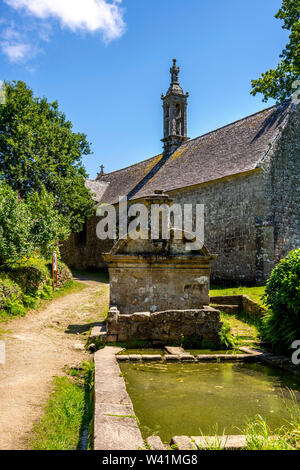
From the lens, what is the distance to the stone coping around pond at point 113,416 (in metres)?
2.82

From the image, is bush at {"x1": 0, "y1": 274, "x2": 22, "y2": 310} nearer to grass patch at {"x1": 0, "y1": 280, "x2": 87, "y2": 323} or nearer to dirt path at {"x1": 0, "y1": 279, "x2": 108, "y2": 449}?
grass patch at {"x1": 0, "y1": 280, "x2": 87, "y2": 323}

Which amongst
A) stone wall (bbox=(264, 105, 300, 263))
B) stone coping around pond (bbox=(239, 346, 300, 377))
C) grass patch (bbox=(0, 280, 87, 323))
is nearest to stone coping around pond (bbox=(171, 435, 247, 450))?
stone coping around pond (bbox=(239, 346, 300, 377))

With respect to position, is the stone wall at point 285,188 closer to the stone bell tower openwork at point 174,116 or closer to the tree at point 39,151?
the stone bell tower openwork at point 174,116

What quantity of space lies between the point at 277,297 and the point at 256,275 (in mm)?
7754

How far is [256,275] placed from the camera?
14.5m

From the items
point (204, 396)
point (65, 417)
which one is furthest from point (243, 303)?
point (65, 417)

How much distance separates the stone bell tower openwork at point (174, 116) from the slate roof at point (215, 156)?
3.58 ft

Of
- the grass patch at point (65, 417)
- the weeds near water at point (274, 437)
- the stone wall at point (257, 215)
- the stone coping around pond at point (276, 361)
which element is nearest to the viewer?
the weeds near water at point (274, 437)

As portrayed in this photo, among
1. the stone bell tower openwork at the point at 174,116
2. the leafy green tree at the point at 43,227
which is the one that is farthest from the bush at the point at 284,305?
the stone bell tower openwork at the point at 174,116

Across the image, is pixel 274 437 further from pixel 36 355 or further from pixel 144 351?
pixel 36 355

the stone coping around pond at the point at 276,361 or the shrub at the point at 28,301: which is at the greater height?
Result: the shrub at the point at 28,301

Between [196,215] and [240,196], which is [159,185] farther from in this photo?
[240,196]

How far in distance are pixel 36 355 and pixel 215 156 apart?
47.0 feet

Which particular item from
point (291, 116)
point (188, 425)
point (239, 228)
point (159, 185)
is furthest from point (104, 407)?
point (159, 185)
